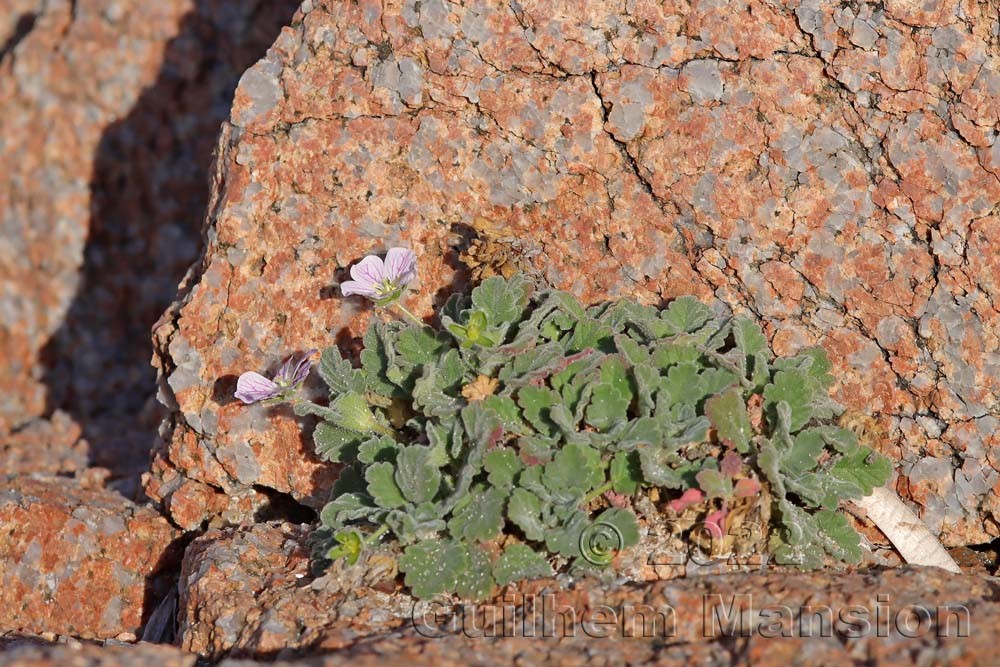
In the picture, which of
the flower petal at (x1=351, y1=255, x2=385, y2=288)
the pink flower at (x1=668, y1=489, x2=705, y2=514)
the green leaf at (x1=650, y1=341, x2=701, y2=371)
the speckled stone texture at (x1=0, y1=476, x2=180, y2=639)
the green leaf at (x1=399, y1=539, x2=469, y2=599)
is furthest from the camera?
the speckled stone texture at (x1=0, y1=476, x2=180, y2=639)

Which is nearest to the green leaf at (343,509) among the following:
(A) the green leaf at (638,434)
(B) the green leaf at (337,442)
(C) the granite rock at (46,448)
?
(B) the green leaf at (337,442)

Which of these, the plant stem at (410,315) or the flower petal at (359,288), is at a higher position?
the flower petal at (359,288)

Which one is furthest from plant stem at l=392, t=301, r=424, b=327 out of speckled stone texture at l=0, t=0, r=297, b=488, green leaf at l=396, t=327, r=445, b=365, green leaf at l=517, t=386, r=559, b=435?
speckled stone texture at l=0, t=0, r=297, b=488

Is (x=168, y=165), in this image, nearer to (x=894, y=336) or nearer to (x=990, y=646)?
(x=894, y=336)

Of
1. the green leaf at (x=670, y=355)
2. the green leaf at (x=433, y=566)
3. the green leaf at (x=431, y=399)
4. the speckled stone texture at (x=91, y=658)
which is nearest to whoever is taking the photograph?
the speckled stone texture at (x=91, y=658)

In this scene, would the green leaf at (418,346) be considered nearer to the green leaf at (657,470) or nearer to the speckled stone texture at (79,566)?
the green leaf at (657,470)

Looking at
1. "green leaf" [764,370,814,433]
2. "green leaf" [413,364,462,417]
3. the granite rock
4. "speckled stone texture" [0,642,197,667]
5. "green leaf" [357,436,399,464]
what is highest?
"green leaf" [764,370,814,433]

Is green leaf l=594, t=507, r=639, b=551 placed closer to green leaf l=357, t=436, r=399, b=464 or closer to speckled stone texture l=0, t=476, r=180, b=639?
green leaf l=357, t=436, r=399, b=464
